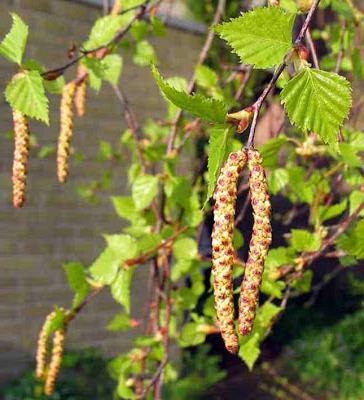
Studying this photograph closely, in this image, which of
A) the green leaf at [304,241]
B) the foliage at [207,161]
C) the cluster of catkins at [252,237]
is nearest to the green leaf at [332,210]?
the foliage at [207,161]

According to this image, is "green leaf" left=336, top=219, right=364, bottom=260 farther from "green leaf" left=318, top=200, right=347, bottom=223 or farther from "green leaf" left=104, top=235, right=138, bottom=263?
"green leaf" left=104, top=235, right=138, bottom=263

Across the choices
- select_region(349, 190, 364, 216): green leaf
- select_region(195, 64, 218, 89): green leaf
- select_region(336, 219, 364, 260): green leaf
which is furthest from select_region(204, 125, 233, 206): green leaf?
select_region(195, 64, 218, 89): green leaf

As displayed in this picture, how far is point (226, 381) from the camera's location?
219 inches

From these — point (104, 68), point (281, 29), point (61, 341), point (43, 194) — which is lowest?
point (43, 194)

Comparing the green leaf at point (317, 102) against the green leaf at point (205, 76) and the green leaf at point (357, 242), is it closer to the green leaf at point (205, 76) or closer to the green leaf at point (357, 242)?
the green leaf at point (357, 242)

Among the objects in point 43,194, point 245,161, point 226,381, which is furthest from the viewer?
point 226,381

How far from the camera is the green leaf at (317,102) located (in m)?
0.80

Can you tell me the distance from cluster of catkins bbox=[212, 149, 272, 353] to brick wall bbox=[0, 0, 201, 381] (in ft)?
10.9


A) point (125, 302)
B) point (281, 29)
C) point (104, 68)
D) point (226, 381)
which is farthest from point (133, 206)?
point (226, 381)

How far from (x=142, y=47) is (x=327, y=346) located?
12.5ft

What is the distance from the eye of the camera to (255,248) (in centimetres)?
74

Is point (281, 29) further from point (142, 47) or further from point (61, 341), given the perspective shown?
point (142, 47)

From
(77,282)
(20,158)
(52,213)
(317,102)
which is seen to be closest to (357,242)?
(317,102)

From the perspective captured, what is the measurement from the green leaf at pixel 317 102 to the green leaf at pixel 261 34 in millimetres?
43
